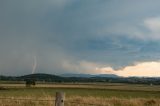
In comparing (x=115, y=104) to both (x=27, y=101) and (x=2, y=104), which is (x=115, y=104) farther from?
(x=2, y=104)

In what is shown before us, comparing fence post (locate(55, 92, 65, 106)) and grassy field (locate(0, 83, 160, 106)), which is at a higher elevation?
fence post (locate(55, 92, 65, 106))

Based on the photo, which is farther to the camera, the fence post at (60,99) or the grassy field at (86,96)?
the grassy field at (86,96)

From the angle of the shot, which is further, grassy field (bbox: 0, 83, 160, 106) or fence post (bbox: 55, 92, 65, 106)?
grassy field (bbox: 0, 83, 160, 106)

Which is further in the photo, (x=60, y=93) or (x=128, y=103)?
(x=128, y=103)

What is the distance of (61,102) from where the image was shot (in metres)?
11.8

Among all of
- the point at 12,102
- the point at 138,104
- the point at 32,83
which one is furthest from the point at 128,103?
the point at 32,83

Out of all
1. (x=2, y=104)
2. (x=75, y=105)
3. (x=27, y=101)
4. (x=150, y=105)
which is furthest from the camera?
(x=150, y=105)

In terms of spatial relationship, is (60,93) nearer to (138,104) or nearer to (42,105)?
(42,105)

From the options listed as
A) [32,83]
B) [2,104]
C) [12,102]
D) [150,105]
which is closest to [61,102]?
[2,104]

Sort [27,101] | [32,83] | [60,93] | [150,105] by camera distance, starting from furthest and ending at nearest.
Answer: [32,83] → [150,105] → [27,101] → [60,93]

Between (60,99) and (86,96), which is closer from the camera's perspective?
(60,99)

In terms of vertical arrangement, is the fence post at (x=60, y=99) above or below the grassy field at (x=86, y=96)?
above

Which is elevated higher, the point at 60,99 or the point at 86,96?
the point at 60,99

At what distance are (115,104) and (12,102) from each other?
8.00 metres
